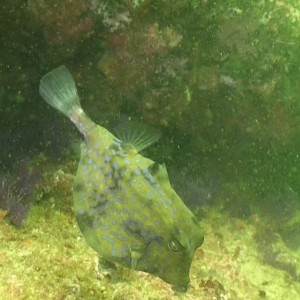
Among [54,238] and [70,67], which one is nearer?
[54,238]

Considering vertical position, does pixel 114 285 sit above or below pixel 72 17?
below

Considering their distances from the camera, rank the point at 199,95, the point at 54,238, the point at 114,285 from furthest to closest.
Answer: the point at 199,95, the point at 54,238, the point at 114,285

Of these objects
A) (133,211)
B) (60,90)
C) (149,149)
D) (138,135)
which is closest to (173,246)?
(133,211)

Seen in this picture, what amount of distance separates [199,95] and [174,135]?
678 millimetres

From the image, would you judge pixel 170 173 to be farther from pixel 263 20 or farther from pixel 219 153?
pixel 263 20

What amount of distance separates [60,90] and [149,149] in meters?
2.21

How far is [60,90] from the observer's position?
11.8ft

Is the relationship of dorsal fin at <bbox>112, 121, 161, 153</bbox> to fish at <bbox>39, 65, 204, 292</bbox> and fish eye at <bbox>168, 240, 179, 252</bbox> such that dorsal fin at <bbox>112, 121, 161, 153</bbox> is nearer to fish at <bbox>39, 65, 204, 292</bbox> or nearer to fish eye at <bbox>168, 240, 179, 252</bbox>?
fish at <bbox>39, 65, 204, 292</bbox>

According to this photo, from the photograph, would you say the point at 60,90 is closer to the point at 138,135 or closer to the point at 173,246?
the point at 138,135

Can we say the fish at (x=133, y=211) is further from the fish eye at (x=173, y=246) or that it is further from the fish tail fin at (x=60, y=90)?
the fish tail fin at (x=60, y=90)

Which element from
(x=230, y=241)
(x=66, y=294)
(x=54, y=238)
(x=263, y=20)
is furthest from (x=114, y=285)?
(x=263, y=20)

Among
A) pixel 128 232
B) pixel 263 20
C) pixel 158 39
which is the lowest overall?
pixel 128 232

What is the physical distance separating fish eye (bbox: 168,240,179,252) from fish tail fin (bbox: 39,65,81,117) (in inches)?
62.5

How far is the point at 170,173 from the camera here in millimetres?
5812
